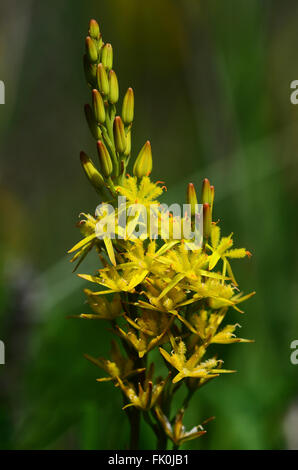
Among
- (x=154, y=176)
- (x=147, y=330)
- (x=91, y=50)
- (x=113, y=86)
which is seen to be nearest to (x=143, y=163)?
(x=113, y=86)

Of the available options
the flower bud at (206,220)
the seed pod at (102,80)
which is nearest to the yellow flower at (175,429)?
the flower bud at (206,220)

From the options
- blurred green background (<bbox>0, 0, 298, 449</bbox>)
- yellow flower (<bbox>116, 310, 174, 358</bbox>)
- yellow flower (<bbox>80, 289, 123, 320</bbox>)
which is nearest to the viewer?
yellow flower (<bbox>116, 310, 174, 358</bbox>)

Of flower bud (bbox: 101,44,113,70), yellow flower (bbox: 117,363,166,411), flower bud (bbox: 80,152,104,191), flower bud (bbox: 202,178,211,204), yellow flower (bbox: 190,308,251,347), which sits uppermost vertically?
flower bud (bbox: 101,44,113,70)

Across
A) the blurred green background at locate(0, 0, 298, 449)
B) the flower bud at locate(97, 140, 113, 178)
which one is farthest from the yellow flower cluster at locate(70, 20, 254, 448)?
the blurred green background at locate(0, 0, 298, 449)

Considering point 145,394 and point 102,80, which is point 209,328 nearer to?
point 145,394

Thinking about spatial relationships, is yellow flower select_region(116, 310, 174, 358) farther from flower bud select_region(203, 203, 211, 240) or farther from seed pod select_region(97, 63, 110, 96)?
seed pod select_region(97, 63, 110, 96)

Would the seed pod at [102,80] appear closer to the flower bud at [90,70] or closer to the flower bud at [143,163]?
the flower bud at [90,70]
